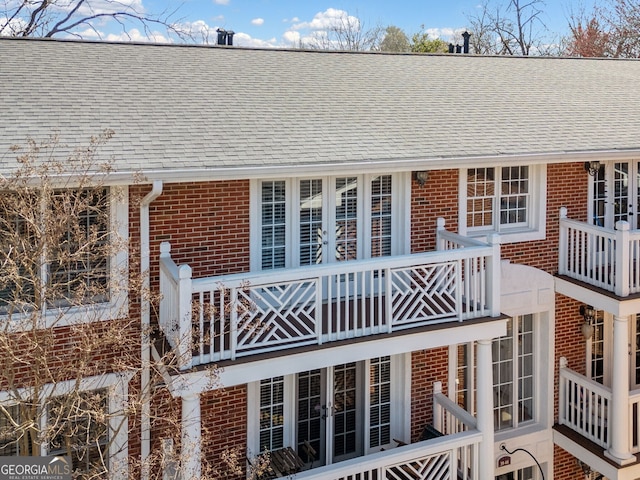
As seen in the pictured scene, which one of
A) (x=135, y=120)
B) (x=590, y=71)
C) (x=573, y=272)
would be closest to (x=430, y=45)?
(x=590, y=71)

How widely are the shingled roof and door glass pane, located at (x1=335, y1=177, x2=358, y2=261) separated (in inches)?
29.0

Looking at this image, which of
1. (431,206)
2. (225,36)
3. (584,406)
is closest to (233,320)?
(431,206)

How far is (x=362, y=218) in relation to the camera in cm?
955

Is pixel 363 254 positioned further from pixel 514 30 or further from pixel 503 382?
pixel 514 30

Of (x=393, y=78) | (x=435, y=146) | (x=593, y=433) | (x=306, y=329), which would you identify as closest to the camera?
(x=306, y=329)

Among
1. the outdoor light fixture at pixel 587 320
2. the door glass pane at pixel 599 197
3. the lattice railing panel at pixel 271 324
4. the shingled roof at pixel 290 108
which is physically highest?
the shingled roof at pixel 290 108

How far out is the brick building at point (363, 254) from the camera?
7.70 m

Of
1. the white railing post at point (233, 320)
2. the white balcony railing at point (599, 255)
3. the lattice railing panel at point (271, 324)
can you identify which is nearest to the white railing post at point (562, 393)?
the white balcony railing at point (599, 255)

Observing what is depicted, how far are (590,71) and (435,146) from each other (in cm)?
782

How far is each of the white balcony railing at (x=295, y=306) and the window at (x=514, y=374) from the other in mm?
2310

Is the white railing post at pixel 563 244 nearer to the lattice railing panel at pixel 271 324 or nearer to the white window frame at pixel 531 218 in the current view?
the white window frame at pixel 531 218

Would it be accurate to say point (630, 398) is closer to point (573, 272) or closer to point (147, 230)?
point (573, 272)

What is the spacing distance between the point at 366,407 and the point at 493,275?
278 cm

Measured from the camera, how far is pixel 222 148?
810cm
